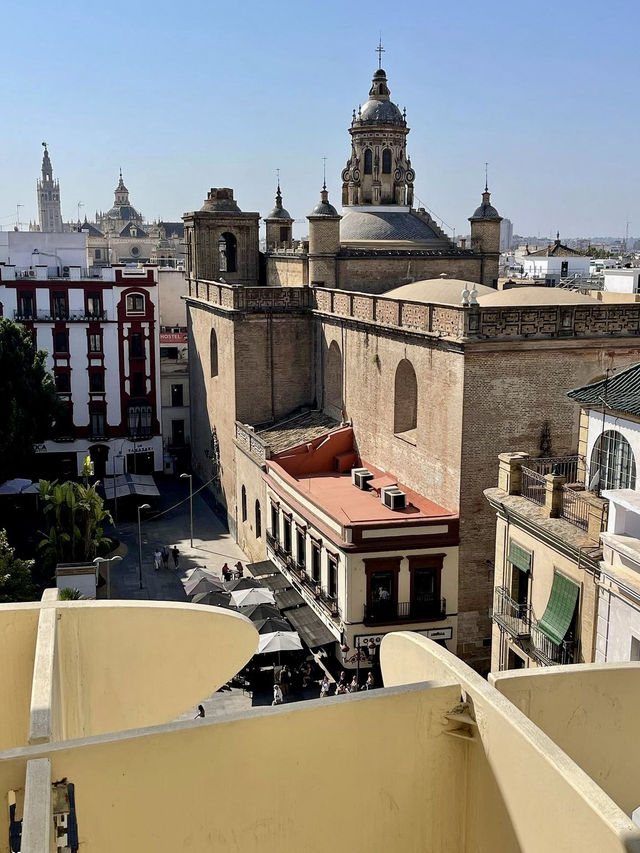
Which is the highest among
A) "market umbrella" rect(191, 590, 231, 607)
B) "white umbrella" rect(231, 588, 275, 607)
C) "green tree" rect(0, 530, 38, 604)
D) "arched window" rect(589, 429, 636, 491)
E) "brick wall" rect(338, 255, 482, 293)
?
"brick wall" rect(338, 255, 482, 293)

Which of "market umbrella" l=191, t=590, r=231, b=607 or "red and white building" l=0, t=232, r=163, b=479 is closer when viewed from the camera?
"market umbrella" l=191, t=590, r=231, b=607

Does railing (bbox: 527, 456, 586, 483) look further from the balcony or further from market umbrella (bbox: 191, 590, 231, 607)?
market umbrella (bbox: 191, 590, 231, 607)

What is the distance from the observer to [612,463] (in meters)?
17.6

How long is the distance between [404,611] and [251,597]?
4.79 m

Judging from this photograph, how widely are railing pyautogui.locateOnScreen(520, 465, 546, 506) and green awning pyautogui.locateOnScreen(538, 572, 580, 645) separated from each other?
230 centimetres

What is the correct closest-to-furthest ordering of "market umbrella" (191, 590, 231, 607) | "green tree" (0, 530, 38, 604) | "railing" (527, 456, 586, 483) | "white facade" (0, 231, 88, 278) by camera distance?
"railing" (527, 456, 586, 483), "green tree" (0, 530, 38, 604), "market umbrella" (191, 590, 231, 607), "white facade" (0, 231, 88, 278)

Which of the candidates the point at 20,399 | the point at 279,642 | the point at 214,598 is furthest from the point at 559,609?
the point at 20,399

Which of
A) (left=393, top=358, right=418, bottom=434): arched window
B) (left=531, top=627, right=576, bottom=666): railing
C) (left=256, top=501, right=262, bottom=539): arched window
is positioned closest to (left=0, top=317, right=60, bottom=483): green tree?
(left=256, top=501, right=262, bottom=539): arched window

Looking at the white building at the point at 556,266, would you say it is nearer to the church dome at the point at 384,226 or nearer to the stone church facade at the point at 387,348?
the church dome at the point at 384,226

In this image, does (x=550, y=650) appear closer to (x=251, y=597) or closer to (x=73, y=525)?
(x=251, y=597)

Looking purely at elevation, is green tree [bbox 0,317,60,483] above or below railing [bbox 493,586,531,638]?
above

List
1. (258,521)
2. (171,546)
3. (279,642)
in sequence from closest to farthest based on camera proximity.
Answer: (279,642) < (258,521) < (171,546)

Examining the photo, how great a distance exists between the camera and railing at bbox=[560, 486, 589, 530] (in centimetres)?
1791

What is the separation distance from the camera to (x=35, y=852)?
185 inches
